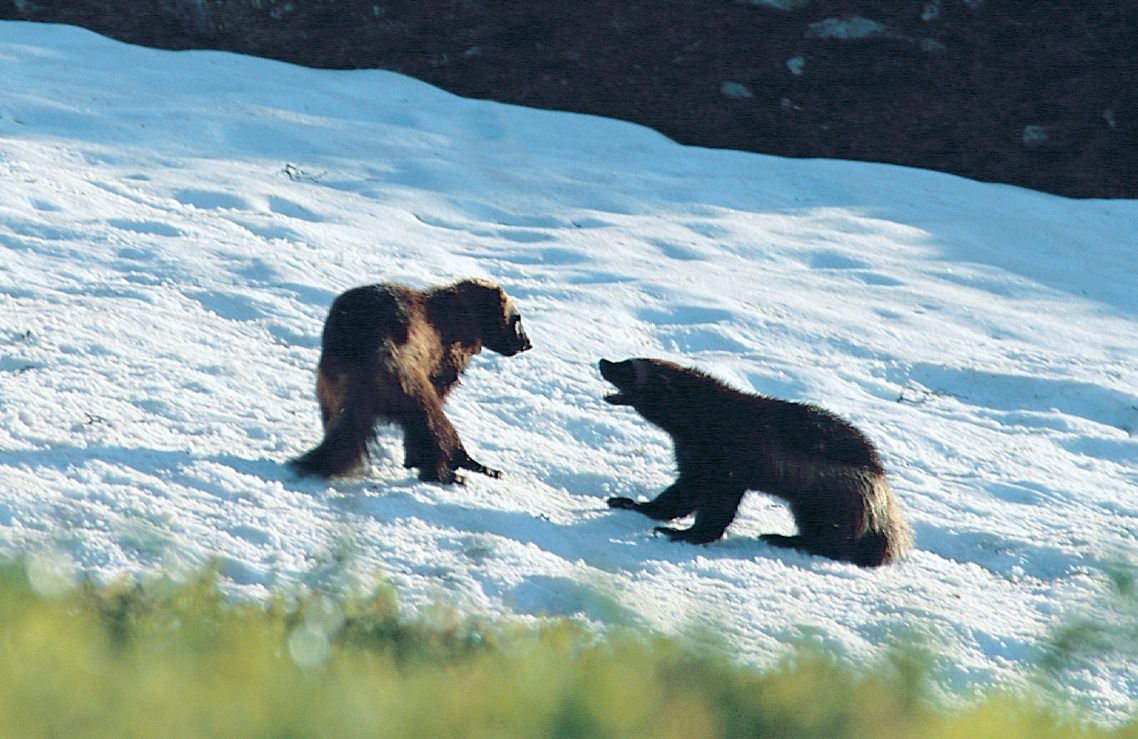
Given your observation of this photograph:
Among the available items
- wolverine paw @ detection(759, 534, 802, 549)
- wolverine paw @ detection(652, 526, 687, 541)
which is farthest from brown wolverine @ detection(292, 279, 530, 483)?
wolverine paw @ detection(759, 534, 802, 549)

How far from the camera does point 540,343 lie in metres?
6.13

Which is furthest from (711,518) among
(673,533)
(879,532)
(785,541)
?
(879,532)

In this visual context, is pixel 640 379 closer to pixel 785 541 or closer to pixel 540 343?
pixel 785 541

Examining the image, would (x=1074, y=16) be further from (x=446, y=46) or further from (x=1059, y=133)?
(x=446, y=46)

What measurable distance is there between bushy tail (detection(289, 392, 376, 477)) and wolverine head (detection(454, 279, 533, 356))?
35.2 inches

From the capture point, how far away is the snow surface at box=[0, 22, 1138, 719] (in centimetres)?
345

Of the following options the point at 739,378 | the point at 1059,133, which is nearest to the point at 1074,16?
the point at 1059,133

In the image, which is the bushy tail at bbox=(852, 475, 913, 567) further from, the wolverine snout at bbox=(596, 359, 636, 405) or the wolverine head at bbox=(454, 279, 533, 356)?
the wolverine head at bbox=(454, 279, 533, 356)

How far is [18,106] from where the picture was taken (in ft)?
28.0

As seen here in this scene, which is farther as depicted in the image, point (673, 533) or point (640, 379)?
point (640, 379)

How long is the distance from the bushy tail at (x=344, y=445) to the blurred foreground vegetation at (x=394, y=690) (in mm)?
2232

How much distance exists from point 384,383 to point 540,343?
7.59 feet

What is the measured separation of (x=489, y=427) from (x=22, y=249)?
8.43 ft

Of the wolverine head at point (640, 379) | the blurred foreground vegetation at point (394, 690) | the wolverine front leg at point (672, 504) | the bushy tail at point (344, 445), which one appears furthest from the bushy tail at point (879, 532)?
the blurred foreground vegetation at point (394, 690)
